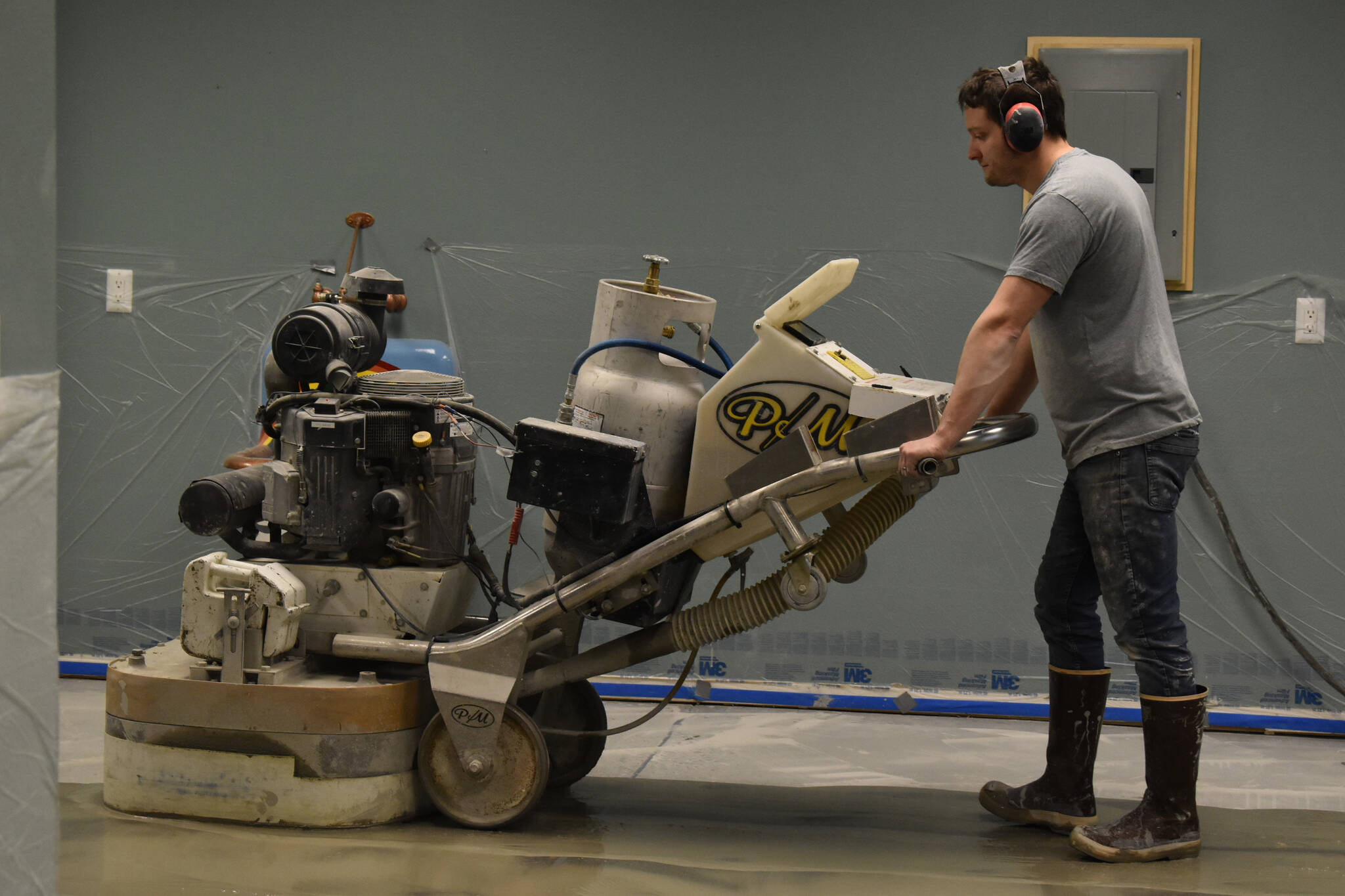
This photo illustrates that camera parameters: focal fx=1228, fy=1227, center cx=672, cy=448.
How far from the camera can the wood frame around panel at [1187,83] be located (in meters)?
3.19

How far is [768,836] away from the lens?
93.2 inches

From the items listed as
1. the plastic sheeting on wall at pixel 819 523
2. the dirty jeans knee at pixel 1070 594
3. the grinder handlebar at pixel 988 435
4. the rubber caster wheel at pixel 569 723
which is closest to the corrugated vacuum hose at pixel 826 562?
the grinder handlebar at pixel 988 435

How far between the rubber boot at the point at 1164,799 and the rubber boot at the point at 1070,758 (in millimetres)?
197

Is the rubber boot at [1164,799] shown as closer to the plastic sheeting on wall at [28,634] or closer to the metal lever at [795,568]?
the metal lever at [795,568]

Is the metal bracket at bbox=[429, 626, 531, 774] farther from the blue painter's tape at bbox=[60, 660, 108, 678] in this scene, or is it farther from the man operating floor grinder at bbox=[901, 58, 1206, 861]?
the blue painter's tape at bbox=[60, 660, 108, 678]

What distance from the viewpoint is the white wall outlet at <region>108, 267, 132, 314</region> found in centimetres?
355

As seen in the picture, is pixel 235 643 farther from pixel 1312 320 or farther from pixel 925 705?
pixel 1312 320

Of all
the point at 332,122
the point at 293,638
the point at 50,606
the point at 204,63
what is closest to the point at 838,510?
the point at 293,638

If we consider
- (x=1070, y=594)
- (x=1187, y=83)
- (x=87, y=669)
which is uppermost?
(x=1187, y=83)

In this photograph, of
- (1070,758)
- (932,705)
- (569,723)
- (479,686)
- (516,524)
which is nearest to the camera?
(479,686)

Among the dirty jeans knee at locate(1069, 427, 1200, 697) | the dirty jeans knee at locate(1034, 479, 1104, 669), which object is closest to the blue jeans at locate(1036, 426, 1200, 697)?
the dirty jeans knee at locate(1069, 427, 1200, 697)

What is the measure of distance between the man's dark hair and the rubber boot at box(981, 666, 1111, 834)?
3.52 ft

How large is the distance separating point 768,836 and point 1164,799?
727mm

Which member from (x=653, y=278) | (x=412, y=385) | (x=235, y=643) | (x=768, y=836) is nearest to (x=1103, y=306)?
(x=653, y=278)
